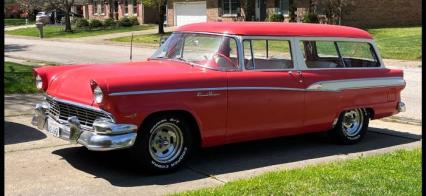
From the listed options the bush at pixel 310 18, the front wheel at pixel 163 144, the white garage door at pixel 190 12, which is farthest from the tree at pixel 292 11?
the front wheel at pixel 163 144

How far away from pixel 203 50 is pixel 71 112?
160 cm

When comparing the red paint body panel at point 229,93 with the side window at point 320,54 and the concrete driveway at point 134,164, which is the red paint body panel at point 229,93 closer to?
the side window at point 320,54

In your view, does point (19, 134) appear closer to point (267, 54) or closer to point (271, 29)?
point (267, 54)

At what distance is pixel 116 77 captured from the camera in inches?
221

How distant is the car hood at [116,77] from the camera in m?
5.58

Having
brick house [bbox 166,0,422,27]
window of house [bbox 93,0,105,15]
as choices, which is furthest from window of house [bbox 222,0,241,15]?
window of house [bbox 93,0,105,15]

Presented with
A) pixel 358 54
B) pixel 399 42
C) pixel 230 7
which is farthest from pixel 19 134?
pixel 230 7

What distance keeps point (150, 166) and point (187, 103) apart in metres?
0.71

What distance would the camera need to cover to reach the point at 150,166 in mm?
5871

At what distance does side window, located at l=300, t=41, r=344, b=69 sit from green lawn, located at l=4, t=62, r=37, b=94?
641 centimetres

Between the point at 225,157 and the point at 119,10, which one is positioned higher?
the point at 119,10

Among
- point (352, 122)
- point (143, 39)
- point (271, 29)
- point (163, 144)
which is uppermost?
point (271, 29)

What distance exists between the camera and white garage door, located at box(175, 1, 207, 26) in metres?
45.6

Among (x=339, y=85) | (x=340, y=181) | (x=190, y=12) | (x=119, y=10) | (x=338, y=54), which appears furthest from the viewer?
(x=119, y=10)
